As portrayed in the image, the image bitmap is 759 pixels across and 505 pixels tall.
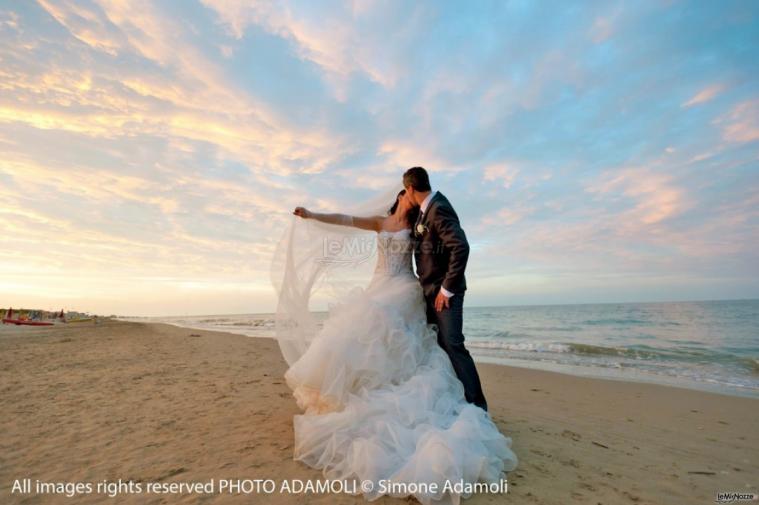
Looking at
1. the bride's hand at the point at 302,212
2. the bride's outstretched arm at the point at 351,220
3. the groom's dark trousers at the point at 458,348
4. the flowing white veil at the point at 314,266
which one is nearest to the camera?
the groom's dark trousers at the point at 458,348

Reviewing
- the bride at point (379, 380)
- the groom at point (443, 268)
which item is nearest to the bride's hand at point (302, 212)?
the bride at point (379, 380)

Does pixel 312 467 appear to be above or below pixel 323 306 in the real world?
below

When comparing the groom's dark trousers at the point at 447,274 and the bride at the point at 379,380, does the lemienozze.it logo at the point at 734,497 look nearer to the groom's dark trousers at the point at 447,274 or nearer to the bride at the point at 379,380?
the bride at the point at 379,380

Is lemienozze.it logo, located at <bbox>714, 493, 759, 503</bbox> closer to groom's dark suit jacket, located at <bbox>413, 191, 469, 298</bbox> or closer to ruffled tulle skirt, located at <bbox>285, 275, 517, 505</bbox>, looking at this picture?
ruffled tulle skirt, located at <bbox>285, 275, 517, 505</bbox>

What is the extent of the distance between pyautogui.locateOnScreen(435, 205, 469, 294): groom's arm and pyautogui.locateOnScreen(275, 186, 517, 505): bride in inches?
16.7

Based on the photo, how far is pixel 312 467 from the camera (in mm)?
→ 2902

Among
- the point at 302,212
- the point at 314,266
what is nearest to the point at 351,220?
the point at 302,212

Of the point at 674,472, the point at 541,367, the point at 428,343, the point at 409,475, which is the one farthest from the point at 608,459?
the point at 541,367

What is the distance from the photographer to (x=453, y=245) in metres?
3.55

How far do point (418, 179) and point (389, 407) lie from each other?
2175 millimetres

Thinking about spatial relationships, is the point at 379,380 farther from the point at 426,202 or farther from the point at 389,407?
the point at 426,202

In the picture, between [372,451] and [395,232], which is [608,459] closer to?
[372,451]

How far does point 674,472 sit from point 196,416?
15.7 ft

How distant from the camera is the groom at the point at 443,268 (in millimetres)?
3527
